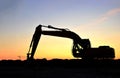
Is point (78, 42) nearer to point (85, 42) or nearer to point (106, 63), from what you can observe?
point (85, 42)

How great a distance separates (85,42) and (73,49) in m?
2.17

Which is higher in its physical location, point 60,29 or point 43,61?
point 60,29

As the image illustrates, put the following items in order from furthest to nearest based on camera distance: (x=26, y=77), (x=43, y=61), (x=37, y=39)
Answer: (x=43, y=61) → (x=37, y=39) → (x=26, y=77)

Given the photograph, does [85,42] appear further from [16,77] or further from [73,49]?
[16,77]

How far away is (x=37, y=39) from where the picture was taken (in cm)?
3553

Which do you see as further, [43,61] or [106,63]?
[43,61]

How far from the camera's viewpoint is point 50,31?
127 feet

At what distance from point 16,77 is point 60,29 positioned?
17.4 meters

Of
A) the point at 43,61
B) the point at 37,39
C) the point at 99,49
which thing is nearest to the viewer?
the point at 37,39

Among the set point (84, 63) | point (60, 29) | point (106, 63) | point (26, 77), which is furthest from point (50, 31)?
point (26, 77)

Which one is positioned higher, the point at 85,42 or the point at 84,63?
the point at 85,42

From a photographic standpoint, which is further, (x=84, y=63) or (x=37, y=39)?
(x=84, y=63)

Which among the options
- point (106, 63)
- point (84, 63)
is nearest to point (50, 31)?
point (84, 63)

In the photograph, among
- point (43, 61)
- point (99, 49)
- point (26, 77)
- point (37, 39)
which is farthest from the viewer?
point (43, 61)
